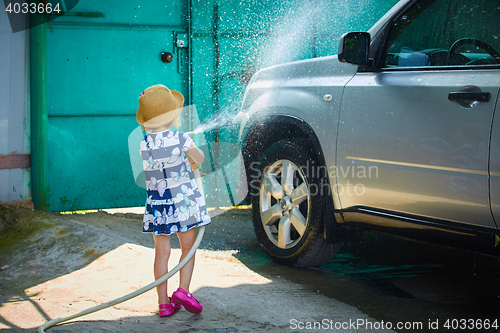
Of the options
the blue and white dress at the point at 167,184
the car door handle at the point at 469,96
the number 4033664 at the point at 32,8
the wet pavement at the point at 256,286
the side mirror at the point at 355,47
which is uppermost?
the number 4033664 at the point at 32,8

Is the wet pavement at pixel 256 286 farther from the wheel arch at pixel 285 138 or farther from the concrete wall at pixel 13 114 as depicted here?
the concrete wall at pixel 13 114

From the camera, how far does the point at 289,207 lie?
3.99 m

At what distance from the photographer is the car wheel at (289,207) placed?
12.5ft

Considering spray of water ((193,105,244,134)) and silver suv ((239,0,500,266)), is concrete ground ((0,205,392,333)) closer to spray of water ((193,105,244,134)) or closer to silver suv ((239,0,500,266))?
silver suv ((239,0,500,266))

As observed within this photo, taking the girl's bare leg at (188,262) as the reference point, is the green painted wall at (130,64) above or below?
above

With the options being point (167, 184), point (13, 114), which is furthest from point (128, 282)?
point (13, 114)

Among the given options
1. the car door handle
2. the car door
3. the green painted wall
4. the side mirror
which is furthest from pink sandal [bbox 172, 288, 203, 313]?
the green painted wall

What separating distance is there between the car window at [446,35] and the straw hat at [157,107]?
149 cm

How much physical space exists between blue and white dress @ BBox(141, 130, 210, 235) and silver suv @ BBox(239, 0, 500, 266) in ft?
3.62

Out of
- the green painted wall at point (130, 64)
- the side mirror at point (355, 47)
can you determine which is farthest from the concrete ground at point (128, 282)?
the side mirror at point (355, 47)

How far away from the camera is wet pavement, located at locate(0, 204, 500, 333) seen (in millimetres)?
3053

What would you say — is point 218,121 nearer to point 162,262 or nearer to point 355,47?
point 355,47

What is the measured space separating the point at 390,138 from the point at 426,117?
0.28 meters

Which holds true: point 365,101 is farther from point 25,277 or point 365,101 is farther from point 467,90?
point 25,277
